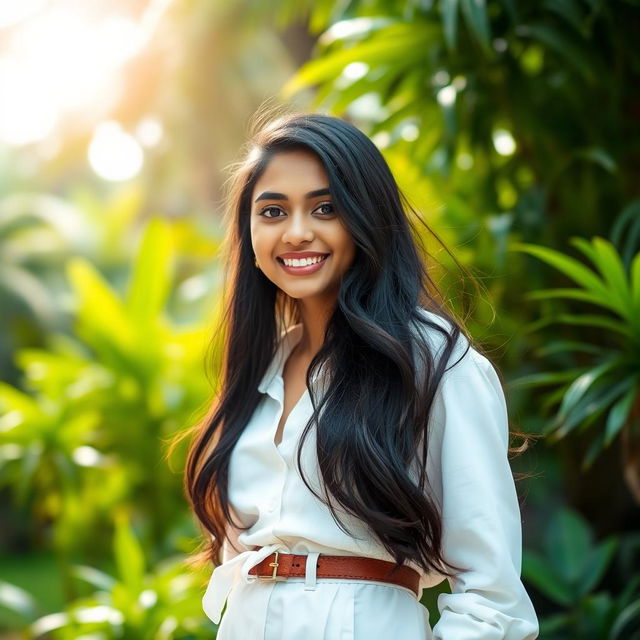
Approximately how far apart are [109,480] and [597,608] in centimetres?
414

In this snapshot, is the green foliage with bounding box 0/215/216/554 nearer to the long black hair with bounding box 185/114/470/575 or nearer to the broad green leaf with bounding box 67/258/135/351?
the broad green leaf with bounding box 67/258/135/351

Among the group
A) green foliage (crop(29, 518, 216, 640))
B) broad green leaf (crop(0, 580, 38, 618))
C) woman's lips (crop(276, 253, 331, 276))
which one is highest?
woman's lips (crop(276, 253, 331, 276))

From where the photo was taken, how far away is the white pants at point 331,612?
167cm

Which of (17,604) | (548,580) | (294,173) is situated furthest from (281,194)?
(17,604)

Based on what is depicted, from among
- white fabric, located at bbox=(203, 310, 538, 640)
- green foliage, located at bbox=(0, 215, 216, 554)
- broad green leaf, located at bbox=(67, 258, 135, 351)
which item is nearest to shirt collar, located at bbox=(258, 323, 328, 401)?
white fabric, located at bbox=(203, 310, 538, 640)

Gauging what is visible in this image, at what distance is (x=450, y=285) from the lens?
104 inches

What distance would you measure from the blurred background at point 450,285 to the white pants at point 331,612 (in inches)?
22.0

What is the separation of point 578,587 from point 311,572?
5.67ft

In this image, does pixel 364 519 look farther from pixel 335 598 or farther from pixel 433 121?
pixel 433 121

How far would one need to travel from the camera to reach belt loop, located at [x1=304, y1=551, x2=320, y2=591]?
1709mm

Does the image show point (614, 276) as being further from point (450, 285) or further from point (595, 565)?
point (595, 565)

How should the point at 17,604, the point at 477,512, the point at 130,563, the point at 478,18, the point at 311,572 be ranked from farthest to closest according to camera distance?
the point at 17,604 < the point at 130,563 < the point at 478,18 < the point at 311,572 < the point at 477,512

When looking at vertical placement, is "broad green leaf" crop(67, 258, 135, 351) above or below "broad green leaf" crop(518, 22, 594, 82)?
below

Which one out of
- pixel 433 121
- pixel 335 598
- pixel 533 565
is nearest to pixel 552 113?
pixel 433 121
